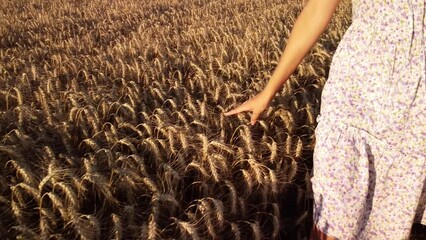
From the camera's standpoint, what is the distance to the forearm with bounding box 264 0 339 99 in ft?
4.17

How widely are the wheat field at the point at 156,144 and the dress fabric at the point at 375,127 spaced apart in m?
0.47

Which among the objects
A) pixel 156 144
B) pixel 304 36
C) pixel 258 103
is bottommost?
pixel 156 144

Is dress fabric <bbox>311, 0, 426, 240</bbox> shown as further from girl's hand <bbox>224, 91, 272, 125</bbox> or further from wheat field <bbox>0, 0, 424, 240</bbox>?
wheat field <bbox>0, 0, 424, 240</bbox>

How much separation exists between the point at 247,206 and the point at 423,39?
3.97 feet

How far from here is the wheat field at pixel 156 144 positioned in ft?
6.07

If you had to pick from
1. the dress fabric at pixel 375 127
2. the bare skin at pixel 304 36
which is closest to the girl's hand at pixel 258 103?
the bare skin at pixel 304 36

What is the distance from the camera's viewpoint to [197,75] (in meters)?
3.57

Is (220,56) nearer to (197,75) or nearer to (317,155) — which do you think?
(197,75)

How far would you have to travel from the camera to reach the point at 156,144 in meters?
2.32

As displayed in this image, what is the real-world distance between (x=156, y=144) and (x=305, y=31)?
51.0 inches

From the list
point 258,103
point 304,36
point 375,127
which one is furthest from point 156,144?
point 375,127

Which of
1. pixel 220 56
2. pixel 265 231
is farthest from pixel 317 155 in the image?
pixel 220 56

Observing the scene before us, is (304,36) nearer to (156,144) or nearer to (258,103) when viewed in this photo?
(258,103)

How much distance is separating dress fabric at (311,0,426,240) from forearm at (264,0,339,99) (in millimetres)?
102
